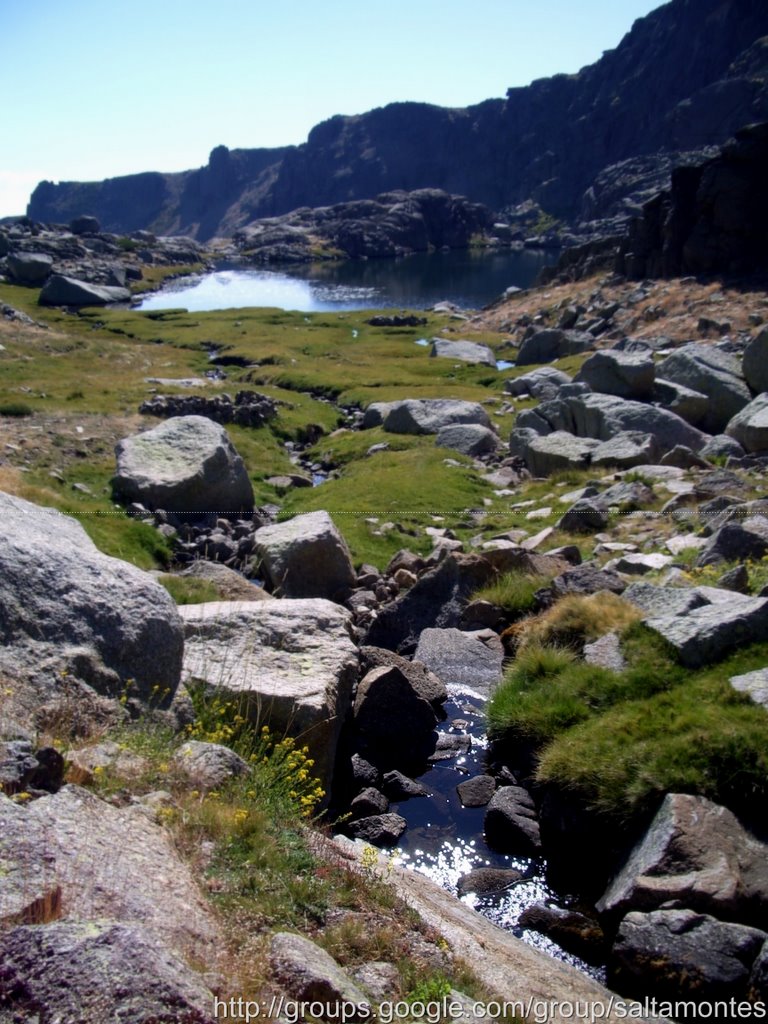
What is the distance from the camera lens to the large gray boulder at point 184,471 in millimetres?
28016

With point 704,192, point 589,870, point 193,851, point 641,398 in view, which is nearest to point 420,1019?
point 193,851

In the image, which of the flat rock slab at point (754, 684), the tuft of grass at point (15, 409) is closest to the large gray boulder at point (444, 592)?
the flat rock slab at point (754, 684)

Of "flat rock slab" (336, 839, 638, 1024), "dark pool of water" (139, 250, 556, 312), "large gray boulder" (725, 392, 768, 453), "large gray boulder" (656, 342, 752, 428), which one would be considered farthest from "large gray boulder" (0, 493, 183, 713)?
"dark pool of water" (139, 250, 556, 312)

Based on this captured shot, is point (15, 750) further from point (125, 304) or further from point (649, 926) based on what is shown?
point (125, 304)

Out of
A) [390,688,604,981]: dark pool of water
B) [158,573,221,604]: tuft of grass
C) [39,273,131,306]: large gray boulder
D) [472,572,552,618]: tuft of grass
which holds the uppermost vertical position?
[39,273,131,306]: large gray boulder

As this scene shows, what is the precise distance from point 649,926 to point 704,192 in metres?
80.4

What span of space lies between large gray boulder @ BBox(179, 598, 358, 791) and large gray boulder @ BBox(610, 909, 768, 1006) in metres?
5.20

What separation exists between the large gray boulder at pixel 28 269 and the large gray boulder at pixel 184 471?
104 meters

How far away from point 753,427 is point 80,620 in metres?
26.7

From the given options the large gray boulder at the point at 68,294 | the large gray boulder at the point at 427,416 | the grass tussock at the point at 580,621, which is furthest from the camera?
the large gray boulder at the point at 68,294

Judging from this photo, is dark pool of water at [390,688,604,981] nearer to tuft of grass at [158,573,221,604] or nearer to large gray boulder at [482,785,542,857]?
large gray boulder at [482,785,542,857]

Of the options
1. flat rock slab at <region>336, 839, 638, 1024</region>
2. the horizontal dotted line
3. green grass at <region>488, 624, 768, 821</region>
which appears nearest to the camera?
flat rock slab at <region>336, 839, 638, 1024</region>

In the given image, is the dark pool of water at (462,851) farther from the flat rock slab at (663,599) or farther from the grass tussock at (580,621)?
the flat rock slab at (663,599)

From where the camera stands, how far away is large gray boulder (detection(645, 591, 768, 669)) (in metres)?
13.7
